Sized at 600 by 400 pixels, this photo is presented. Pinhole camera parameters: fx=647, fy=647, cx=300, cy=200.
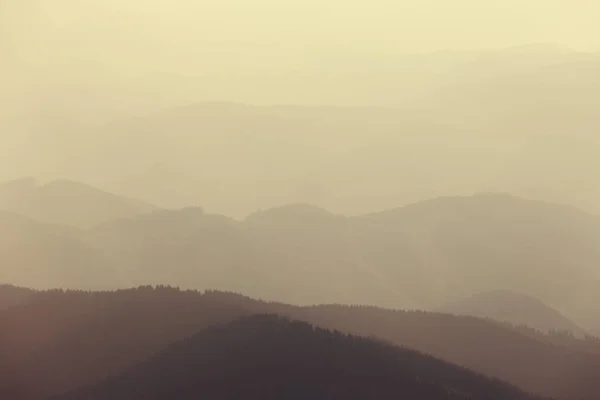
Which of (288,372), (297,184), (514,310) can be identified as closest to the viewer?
(288,372)

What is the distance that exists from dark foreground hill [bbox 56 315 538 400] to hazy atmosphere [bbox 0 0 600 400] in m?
0.05

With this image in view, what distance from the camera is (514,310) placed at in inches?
224

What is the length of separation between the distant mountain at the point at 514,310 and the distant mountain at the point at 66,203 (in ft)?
10.1

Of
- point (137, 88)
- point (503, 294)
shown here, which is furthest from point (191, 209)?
point (503, 294)

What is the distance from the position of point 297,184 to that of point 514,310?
2284 millimetres

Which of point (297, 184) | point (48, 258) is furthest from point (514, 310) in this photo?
point (48, 258)

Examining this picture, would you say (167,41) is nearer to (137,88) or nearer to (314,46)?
(137,88)

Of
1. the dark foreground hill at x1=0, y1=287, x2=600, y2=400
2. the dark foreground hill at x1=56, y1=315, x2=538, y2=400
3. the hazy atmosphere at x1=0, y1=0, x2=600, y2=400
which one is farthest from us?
the hazy atmosphere at x1=0, y1=0, x2=600, y2=400

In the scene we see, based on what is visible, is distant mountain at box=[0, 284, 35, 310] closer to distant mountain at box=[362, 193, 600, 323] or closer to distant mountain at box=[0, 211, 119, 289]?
distant mountain at box=[0, 211, 119, 289]

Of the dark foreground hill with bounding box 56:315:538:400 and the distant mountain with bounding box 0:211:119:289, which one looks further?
the distant mountain with bounding box 0:211:119:289

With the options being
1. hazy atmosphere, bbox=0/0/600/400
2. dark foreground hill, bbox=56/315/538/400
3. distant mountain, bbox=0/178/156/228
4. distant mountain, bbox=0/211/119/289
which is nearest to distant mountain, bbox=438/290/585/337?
hazy atmosphere, bbox=0/0/600/400

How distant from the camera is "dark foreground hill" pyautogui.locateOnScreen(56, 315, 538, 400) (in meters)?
4.85

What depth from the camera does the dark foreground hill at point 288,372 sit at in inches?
191

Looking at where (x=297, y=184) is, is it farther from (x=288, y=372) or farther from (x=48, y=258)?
(x=48, y=258)
